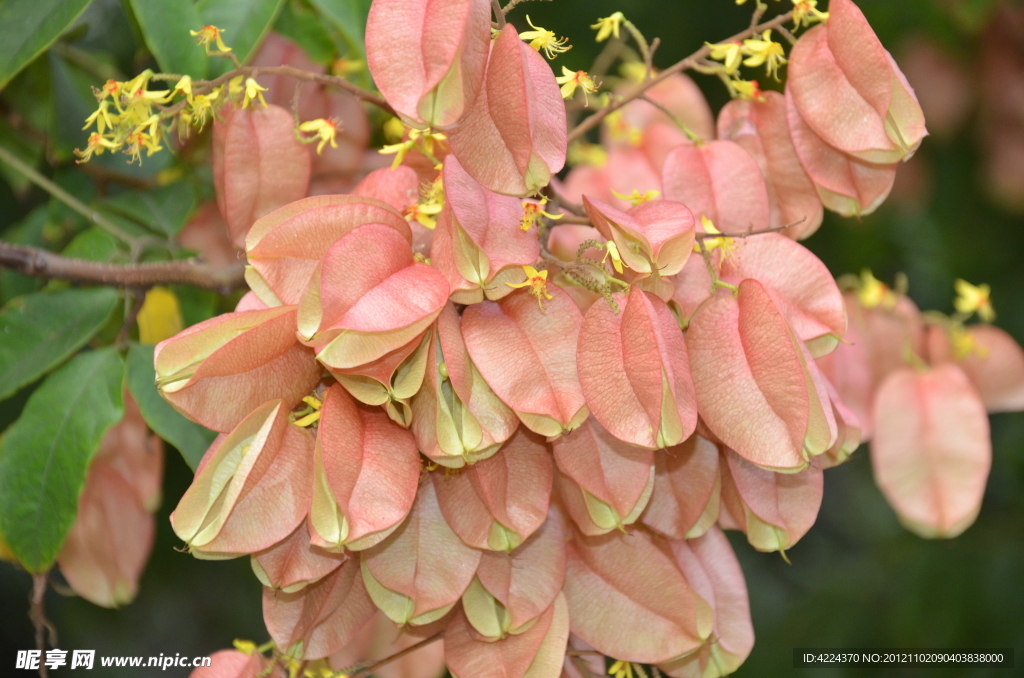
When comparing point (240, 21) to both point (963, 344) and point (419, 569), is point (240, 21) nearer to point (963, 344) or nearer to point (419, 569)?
point (419, 569)

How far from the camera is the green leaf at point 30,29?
0.70 metres

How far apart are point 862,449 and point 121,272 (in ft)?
4.58

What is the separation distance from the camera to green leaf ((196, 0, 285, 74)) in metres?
0.72

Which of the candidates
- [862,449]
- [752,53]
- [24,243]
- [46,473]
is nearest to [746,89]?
[752,53]

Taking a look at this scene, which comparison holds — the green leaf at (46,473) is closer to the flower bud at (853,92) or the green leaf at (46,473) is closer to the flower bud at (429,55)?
the flower bud at (429,55)

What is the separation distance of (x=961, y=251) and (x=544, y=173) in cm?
149

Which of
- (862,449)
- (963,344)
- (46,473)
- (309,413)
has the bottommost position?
(862,449)

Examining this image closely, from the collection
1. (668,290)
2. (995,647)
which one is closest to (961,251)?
(995,647)

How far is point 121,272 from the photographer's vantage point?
2.39 ft

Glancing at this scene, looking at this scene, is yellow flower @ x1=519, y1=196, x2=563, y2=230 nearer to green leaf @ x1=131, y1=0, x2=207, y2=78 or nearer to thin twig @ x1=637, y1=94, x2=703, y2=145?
thin twig @ x1=637, y1=94, x2=703, y2=145

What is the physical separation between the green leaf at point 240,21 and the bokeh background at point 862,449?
25 cm

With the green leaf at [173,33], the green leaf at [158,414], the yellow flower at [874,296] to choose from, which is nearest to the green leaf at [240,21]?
the green leaf at [173,33]

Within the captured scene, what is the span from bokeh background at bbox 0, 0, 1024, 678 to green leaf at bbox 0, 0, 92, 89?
0.22 meters

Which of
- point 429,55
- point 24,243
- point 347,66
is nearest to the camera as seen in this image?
point 429,55
